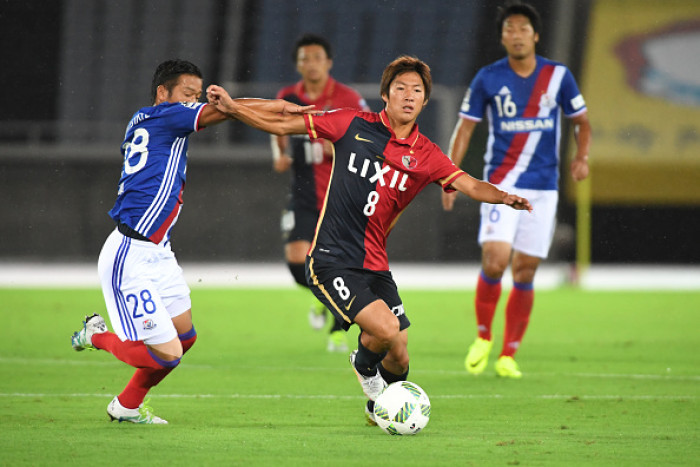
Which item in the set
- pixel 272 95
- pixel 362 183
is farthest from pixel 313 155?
pixel 272 95

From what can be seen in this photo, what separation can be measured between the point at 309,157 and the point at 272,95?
966 cm

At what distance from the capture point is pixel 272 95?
1831cm

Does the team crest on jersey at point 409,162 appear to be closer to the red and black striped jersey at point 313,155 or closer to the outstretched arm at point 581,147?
the outstretched arm at point 581,147

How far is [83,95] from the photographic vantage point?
19.0 meters

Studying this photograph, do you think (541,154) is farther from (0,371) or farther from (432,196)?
(432,196)

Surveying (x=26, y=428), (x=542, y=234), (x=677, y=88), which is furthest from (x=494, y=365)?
(x=677, y=88)

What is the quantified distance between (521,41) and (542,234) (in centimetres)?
133

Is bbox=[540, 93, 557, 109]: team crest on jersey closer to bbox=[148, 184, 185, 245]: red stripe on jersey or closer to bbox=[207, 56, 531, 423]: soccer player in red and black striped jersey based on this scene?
bbox=[207, 56, 531, 423]: soccer player in red and black striped jersey

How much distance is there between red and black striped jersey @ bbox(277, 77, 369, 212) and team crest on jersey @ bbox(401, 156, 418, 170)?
3226mm

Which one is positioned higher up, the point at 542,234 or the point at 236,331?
the point at 542,234

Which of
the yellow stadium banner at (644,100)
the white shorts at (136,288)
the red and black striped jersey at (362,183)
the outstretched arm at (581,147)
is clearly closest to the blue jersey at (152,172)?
the white shorts at (136,288)

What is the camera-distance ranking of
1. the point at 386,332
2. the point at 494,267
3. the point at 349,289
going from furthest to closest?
1. the point at 494,267
2. the point at 349,289
3. the point at 386,332

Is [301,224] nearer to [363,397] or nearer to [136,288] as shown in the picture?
[363,397]

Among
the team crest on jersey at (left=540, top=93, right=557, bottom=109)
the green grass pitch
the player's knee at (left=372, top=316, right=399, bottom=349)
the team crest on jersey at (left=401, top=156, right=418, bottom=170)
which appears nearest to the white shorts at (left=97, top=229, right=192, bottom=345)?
the green grass pitch
